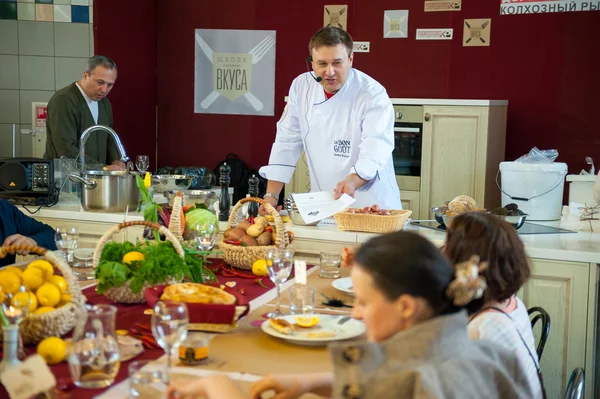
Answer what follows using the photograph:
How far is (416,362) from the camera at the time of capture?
127 centimetres

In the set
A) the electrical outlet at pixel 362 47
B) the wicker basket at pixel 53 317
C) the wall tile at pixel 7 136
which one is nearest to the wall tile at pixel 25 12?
the wall tile at pixel 7 136

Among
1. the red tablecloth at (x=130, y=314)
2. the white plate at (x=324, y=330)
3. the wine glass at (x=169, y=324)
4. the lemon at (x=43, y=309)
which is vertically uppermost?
the wine glass at (x=169, y=324)

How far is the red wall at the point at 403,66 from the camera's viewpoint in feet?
18.5

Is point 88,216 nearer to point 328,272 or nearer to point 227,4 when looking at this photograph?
point 328,272

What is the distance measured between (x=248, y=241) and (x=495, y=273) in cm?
122

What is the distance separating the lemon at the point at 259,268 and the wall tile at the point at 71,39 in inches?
156

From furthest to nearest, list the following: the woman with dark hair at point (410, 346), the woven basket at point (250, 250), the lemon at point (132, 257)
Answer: the woven basket at point (250, 250) < the lemon at point (132, 257) < the woman with dark hair at point (410, 346)

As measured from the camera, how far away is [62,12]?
6012 mm

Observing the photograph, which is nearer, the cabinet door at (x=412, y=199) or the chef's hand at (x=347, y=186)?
the chef's hand at (x=347, y=186)

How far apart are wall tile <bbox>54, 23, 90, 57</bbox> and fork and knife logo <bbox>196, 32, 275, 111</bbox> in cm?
107

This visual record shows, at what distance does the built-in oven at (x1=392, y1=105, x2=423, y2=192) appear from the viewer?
5453mm

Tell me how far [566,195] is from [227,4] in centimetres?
321

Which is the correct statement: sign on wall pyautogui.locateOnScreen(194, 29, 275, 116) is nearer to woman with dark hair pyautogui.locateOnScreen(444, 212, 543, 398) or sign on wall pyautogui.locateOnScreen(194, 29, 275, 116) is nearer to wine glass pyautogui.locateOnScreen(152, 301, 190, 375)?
woman with dark hair pyautogui.locateOnScreen(444, 212, 543, 398)

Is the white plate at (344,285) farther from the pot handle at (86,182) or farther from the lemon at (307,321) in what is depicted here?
the pot handle at (86,182)
